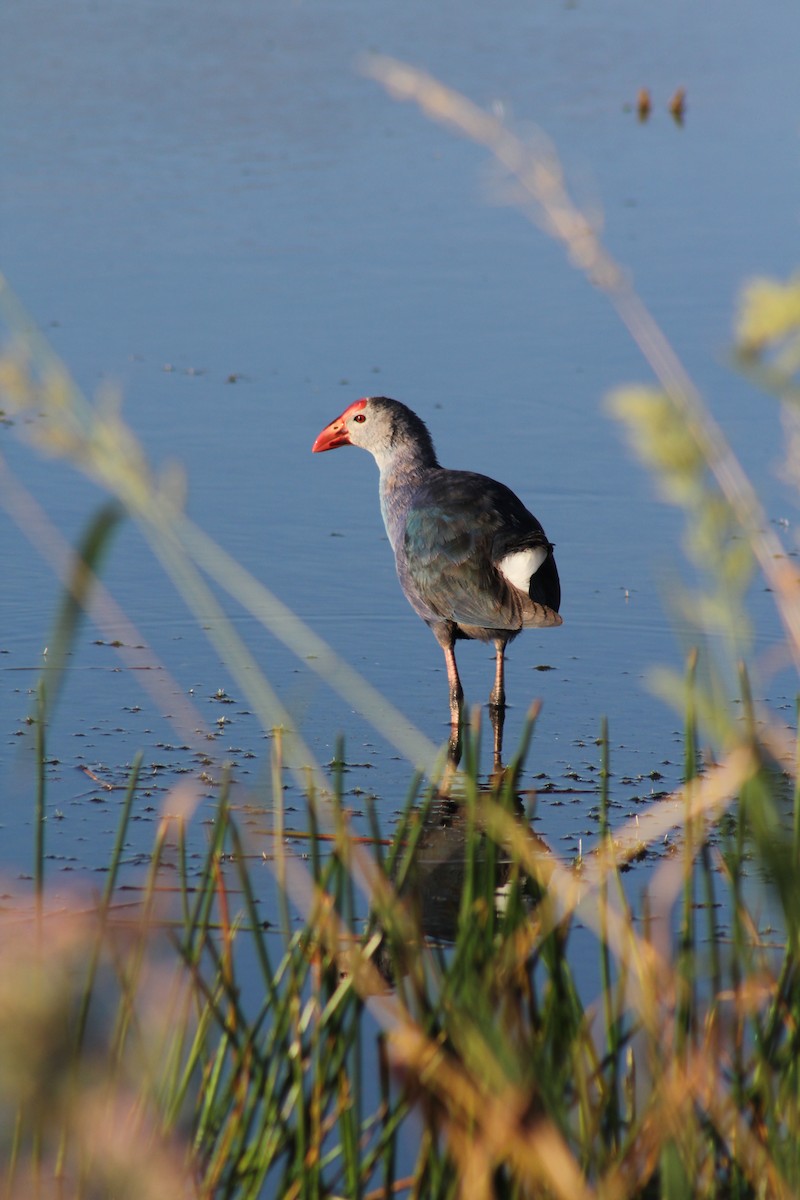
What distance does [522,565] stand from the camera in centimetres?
478

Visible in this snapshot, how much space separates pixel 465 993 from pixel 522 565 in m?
3.08

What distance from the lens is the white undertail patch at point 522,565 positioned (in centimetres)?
476

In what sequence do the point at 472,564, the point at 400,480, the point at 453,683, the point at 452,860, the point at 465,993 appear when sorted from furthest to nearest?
1. the point at 400,480
2. the point at 453,683
3. the point at 472,564
4. the point at 452,860
5. the point at 465,993

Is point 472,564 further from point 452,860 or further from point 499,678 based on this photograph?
point 452,860

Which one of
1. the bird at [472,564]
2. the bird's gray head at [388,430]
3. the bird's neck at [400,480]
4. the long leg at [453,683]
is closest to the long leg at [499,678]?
the bird at [472,564]

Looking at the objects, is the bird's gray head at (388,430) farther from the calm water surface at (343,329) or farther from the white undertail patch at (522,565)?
the white undertail patch at (522,565)

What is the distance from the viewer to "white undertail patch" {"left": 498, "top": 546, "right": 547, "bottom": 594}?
4.76 metres

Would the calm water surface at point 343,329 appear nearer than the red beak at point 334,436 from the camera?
Yes

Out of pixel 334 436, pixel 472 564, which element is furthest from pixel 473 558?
pixel 334 436

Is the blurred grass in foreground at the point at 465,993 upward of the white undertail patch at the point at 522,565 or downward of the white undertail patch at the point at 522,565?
downward

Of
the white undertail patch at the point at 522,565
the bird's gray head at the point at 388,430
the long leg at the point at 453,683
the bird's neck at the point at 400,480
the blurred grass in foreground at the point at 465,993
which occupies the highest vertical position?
the bird's gray head at the point at 388,430

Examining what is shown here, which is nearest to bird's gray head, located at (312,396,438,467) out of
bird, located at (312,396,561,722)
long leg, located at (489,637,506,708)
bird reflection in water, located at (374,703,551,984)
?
bird, located at (312,396,561,722)

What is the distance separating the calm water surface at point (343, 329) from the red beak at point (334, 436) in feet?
1.33

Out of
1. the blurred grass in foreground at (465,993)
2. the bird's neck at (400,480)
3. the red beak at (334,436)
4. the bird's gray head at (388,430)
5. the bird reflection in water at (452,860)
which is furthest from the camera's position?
the red beak at (334,436)
